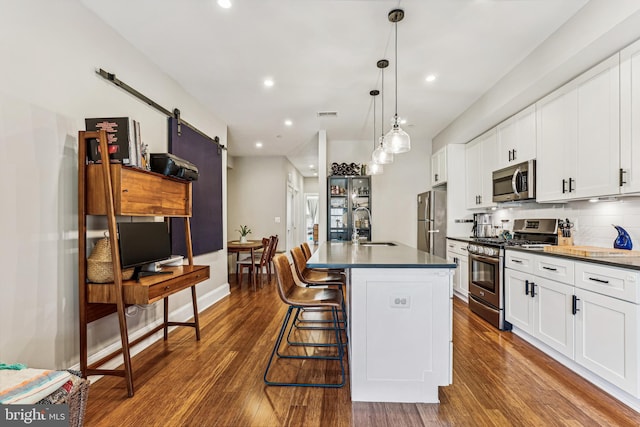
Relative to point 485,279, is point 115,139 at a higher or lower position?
higher

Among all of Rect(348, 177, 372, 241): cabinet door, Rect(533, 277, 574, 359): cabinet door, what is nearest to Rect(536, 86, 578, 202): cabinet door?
Rect(533, 277, 574, 359): cabinet door

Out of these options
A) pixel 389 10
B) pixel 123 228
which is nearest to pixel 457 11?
pixel 389 10

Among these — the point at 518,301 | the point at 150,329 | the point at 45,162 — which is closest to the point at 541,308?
the point at 518,301

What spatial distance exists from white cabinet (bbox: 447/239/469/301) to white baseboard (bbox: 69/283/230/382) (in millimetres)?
3329

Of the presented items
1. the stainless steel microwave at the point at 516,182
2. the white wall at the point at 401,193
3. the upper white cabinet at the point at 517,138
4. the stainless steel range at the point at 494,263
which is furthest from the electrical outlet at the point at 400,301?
the white wall at the point at 401,193

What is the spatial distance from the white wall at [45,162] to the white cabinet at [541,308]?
3559 millimetres

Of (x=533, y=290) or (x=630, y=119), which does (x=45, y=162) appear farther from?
(x=630, y=119)

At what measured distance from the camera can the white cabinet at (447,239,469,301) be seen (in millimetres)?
4348

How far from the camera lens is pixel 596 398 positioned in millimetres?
2066

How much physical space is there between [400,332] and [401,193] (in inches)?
174

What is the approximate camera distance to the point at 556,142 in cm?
307

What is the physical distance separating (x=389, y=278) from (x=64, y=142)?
2.37 meters

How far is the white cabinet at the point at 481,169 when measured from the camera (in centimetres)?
435

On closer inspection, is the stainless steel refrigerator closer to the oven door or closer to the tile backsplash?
the oven door
